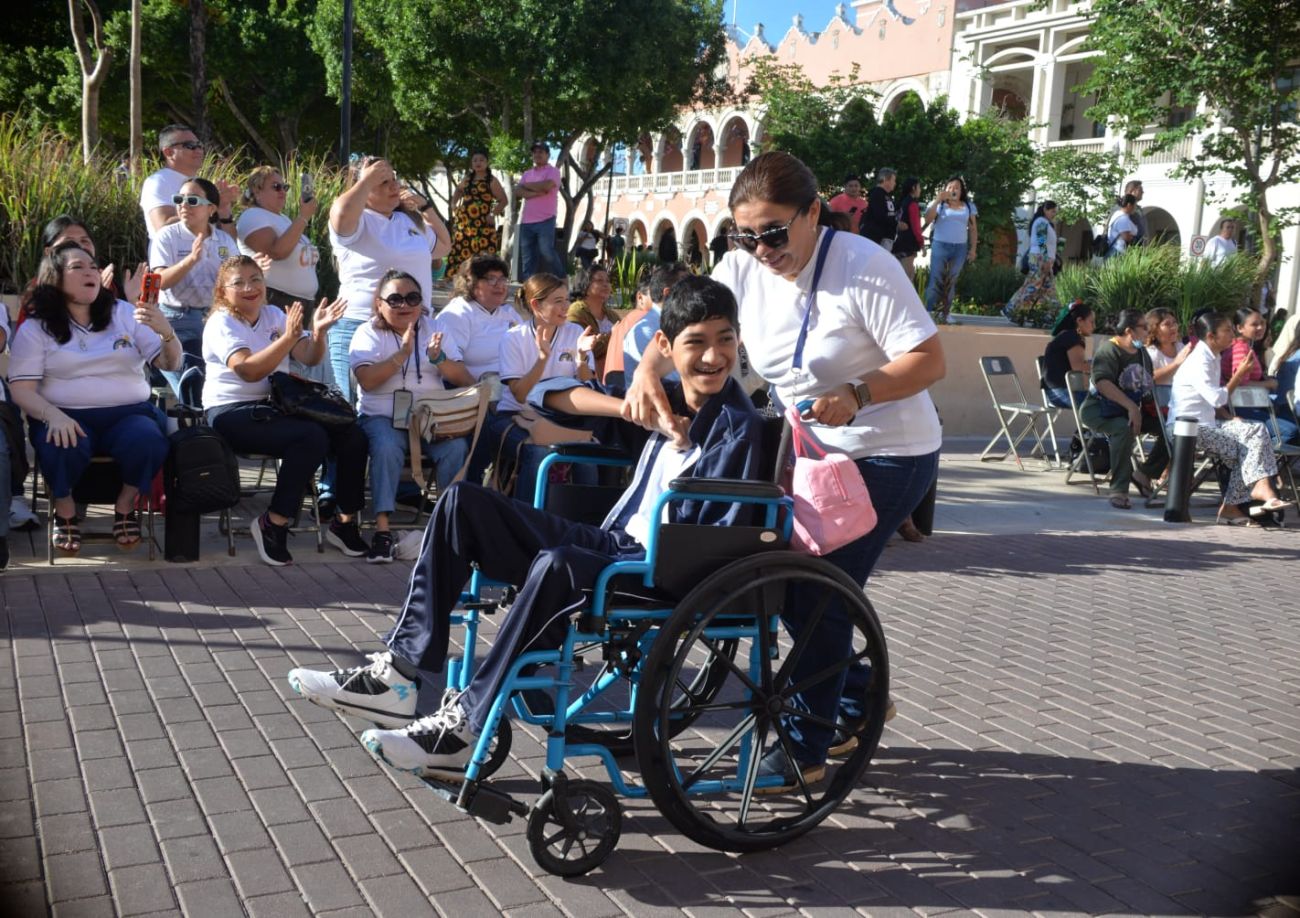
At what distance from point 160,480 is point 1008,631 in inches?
A: 181

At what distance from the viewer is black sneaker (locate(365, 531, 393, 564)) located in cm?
675

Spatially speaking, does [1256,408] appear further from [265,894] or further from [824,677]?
[265,894]

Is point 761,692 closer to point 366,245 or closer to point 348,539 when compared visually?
point 348,539

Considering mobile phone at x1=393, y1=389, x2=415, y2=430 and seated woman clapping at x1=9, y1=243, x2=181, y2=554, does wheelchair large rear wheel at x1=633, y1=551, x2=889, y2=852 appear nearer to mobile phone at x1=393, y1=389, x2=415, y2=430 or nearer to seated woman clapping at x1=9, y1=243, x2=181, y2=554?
mobile phone at x1=393, y1=389, x2=415, y2=430

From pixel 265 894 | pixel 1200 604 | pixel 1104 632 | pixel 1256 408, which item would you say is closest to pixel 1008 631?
pixel 1104 632

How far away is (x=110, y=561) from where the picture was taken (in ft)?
20.7

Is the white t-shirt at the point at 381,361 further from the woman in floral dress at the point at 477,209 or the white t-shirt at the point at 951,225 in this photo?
the white t-shirt at the point at 951,225

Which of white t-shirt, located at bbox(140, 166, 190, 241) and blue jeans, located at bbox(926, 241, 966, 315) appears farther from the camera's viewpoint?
blue jeans, located at bbox(926, 241, 966, 315)

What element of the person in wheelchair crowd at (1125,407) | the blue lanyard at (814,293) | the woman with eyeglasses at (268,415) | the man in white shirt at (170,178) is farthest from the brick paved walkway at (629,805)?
the person in wheelchair crowd at (1125,407)

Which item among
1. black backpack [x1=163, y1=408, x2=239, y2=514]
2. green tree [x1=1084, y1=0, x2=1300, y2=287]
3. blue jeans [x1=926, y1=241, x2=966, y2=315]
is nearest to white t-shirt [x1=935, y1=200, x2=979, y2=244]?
blue jeans [x1=926, y1=241, x2=966, y2=315]

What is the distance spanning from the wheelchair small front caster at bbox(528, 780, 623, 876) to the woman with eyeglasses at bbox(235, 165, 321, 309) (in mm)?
5586

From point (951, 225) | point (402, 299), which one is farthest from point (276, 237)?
point (951, 225)

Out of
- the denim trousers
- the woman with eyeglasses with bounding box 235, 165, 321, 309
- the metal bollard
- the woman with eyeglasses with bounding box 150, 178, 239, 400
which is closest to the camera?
the denim trousers

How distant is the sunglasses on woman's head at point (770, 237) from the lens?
3.59 m
